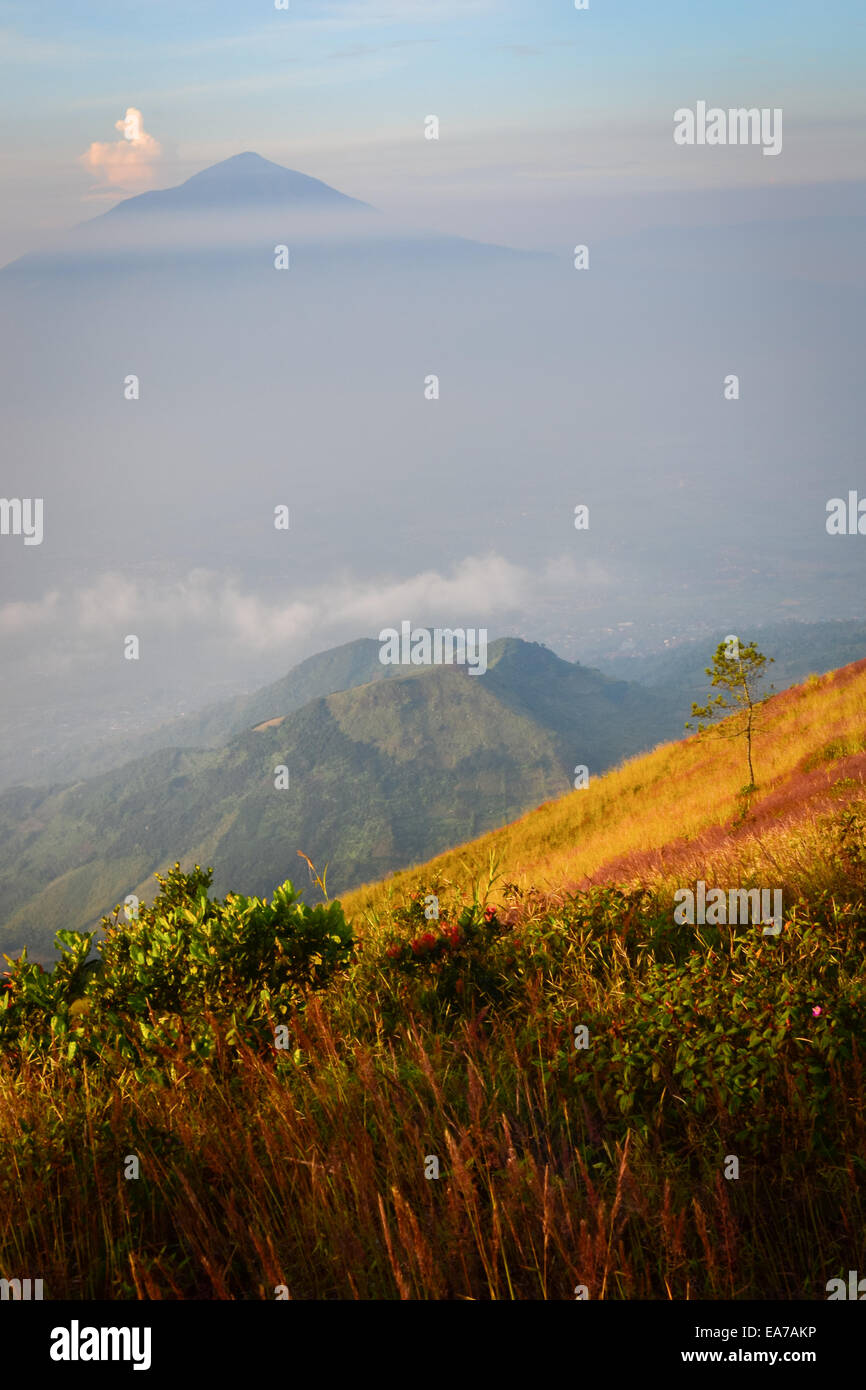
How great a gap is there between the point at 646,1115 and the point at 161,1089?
268cm

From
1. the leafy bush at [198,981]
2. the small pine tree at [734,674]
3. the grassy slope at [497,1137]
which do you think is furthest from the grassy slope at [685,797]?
the grassy slope at [497,1137]

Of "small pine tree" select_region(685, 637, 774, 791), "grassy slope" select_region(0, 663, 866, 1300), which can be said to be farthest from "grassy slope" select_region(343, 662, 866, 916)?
"grassy slope" select_region(0, 663, 866, 1300)

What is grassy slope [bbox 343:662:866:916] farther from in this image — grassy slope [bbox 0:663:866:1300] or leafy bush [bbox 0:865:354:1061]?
→ grassy slope [bbox 0:663:866:1300]

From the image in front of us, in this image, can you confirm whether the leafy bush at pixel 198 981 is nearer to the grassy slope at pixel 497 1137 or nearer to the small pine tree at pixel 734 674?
the grassy slope at pixel 497 1137

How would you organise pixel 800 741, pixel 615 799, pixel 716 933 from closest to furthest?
pixel 716 933
pixel 800 741
pixel 615 799

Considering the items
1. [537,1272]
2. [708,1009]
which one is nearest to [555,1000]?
[708,1009]

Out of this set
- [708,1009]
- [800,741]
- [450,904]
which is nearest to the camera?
[708,1009]

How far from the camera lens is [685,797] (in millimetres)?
26547

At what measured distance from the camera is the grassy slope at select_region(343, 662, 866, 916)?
55.4ft

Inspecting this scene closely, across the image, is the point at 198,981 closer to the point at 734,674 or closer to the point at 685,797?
the point at 734,674

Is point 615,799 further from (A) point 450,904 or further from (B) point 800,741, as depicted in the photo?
(A) point 450,904

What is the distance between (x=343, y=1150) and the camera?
4012mm

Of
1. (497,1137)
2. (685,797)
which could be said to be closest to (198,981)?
(497,1137)

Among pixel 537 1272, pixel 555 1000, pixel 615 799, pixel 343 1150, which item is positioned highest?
pixel 615 799
